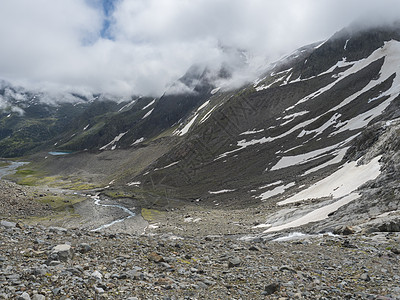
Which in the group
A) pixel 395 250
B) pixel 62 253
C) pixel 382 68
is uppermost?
pixel 382 68

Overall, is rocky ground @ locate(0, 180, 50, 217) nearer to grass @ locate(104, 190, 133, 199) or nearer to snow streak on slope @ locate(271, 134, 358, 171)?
grass @ locate(104, 190, 133, 199)

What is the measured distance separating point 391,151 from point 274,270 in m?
37.4

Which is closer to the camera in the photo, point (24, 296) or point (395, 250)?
point (24, 296)

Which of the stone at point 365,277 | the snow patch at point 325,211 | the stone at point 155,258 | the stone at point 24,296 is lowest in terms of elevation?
the snow patch at point 325,211

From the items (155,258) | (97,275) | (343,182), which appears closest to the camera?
(97,275)

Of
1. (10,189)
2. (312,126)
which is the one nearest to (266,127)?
(312,126)

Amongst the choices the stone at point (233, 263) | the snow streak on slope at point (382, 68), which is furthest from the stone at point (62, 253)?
the snow streak on slope at point (382, 68)

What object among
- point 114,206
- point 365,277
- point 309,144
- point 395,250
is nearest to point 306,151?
point 309,144

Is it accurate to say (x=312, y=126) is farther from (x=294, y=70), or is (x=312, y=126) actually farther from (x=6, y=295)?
(x=6, y=295)

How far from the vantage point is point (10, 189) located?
6725cm

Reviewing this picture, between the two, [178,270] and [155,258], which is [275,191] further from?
[178,270]

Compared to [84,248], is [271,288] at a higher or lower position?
lower

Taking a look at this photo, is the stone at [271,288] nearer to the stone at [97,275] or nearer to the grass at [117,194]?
the stone at [97,275]

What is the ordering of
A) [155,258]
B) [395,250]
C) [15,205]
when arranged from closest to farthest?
[155,258] → [395,250] → [15,205]
